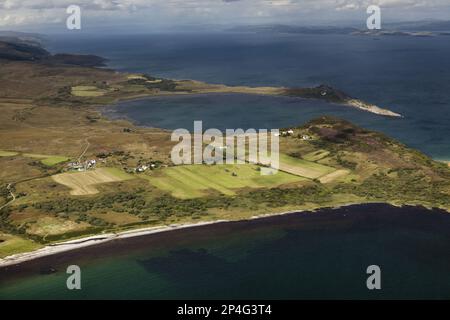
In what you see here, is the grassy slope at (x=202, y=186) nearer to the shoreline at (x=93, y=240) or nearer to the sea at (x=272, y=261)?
the shoreline at (x=93, y=240)

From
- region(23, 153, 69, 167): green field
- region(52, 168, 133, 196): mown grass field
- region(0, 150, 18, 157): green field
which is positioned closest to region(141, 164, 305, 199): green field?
region(52, 168, 133, 196): mown grass field

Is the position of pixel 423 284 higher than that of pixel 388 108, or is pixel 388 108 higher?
pixel 388 108

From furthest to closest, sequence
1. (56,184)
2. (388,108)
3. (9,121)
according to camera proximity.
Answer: (388,108) < (9,121) < (56,184)

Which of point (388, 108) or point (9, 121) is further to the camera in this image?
point (388, 108)

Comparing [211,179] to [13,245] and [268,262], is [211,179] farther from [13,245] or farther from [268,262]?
[13,245]

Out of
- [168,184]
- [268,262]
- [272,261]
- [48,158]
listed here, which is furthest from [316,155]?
[48,158]

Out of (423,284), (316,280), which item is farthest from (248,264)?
(423,284)

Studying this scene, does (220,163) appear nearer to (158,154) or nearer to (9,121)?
(158,154)
